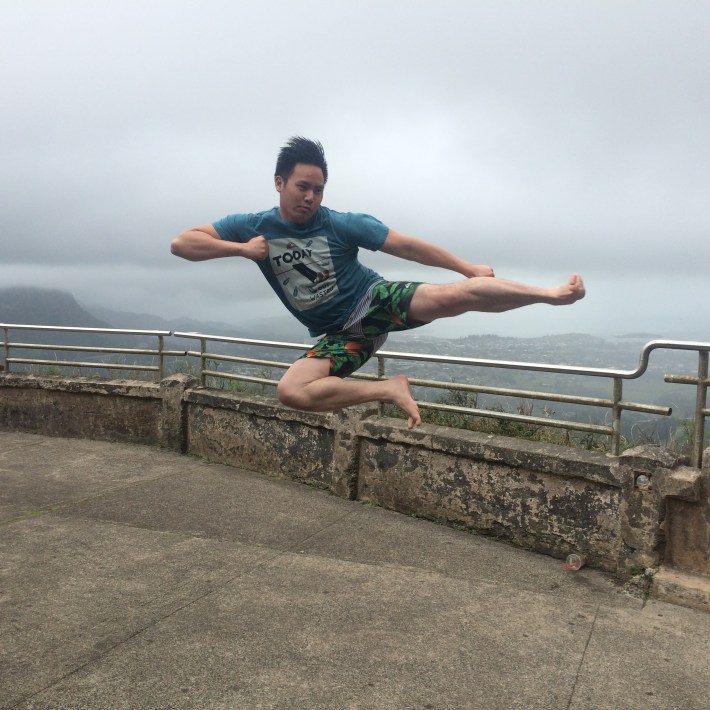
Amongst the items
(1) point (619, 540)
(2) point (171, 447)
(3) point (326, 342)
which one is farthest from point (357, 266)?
(2) point (171, 447)

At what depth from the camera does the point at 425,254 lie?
2.98 meters

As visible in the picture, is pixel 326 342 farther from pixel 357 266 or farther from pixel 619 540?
pixel 619 540

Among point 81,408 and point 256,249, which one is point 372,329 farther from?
point 81,408

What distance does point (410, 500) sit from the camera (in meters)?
5.22

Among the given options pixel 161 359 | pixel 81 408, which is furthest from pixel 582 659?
pixel 81 408

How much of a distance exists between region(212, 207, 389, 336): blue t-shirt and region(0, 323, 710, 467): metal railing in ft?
4.02

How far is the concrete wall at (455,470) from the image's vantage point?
4.01 metres

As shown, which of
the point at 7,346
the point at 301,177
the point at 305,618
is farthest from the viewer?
the point at 7,346

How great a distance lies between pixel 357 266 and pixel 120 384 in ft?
16.5

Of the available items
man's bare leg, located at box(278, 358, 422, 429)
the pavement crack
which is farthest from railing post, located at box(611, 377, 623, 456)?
A: man's bare leg, located at box(278, 358, 422, 429)

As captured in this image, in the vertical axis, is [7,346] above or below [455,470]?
above

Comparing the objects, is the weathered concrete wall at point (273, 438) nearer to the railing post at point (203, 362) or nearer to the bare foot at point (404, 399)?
the railing post at point (203, 362)

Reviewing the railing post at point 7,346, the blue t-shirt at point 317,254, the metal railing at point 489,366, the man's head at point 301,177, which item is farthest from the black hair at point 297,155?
the railing post at point 7,346

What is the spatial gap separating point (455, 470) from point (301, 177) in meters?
2.80
